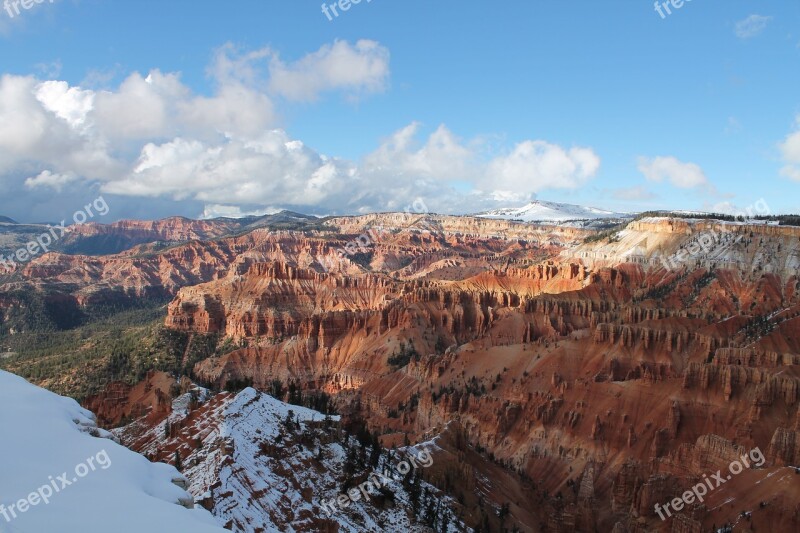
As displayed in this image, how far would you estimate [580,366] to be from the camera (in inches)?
3123

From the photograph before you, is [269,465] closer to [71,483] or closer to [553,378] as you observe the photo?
[71,483]

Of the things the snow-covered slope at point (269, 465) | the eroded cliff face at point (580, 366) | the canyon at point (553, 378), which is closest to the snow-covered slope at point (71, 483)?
the snow-covered slope at point (269, 465)

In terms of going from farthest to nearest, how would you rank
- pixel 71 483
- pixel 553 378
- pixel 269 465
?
pixel 553 378 < pixel 269 465 < pixel 71 483

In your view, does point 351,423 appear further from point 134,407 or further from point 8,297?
point 8,297

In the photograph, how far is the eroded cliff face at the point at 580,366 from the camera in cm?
4972

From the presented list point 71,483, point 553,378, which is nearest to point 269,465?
point 71,483

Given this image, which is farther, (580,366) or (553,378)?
(580,366)

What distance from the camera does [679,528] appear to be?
40.6 meters

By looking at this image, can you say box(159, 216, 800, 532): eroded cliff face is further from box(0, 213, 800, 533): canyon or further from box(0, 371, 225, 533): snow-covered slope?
box(0, 371, 225, 533): snow-covered slope

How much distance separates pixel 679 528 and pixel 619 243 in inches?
5208

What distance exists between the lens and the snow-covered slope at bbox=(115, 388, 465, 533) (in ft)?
97.0

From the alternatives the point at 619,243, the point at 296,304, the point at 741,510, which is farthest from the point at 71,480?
the point at 619,243

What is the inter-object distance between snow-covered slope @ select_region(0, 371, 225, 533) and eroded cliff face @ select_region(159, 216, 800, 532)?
36.2m

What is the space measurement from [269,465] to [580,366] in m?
55.6
